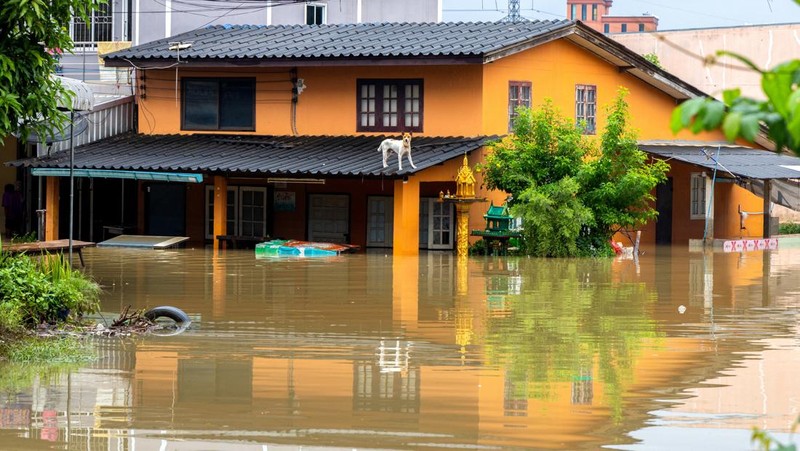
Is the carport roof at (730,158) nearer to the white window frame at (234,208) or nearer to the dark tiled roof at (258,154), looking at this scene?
the dark tiled roof at (258,154)

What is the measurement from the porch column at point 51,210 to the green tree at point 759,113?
1146 inches

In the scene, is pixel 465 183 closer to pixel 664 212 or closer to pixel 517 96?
pixel 517 96

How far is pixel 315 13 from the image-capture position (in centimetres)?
4219

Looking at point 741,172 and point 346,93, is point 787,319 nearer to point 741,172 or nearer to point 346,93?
point 741,172

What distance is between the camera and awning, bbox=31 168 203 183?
96.1 feet

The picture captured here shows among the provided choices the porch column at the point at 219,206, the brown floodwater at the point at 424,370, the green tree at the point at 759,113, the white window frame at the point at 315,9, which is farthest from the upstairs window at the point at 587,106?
the green tree at the point at 759,113

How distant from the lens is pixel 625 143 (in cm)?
2833

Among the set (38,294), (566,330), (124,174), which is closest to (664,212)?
(124,174)

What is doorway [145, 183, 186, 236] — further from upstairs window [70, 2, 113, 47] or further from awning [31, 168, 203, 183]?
upstairs window [70, 2, 113, 47]

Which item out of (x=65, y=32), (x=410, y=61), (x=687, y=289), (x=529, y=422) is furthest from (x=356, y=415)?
(x=410, y=61)

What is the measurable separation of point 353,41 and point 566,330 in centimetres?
1686

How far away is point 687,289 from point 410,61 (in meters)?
10.4

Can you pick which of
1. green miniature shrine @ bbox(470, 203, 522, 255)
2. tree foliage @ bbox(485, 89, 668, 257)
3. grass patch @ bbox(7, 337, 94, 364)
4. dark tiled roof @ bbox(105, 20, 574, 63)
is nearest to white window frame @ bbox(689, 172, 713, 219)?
tree foliage @ bbox(485, 89, 668, 257)

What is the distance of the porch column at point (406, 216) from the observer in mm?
28203
